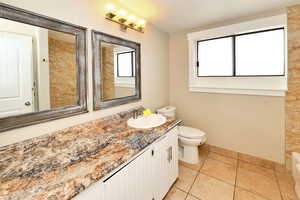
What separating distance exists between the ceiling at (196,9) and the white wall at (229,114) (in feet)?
0.88

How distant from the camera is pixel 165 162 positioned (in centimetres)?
147

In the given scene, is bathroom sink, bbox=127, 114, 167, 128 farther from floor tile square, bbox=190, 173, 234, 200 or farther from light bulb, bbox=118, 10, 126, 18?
light bulb, bbox=118, 10, 126, 18

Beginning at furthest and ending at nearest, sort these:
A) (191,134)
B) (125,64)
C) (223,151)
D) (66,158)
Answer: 1. (223,151)
2. (191,134)
3. (125,64)
4. (66,158)

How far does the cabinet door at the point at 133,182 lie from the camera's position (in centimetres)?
89

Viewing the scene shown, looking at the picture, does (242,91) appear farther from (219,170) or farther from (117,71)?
(117,71)

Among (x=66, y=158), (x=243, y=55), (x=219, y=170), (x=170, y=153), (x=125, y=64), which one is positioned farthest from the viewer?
(x=243, y=55)

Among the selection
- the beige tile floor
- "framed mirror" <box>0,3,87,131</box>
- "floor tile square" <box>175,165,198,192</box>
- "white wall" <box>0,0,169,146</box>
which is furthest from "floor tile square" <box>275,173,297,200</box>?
"framed mirror" <box>0,3,87,131</box>

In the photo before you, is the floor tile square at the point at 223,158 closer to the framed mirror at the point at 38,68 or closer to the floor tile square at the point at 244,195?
the floor tile square at the point at 244,195

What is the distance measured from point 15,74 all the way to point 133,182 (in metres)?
1.14

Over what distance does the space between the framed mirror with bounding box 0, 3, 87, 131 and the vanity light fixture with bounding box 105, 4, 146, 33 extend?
412 mm

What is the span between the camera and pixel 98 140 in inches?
44.9

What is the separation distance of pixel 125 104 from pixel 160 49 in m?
1.24

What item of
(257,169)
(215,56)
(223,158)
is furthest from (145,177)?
(215,56)

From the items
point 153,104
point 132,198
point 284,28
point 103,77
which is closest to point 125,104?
point 103,77
